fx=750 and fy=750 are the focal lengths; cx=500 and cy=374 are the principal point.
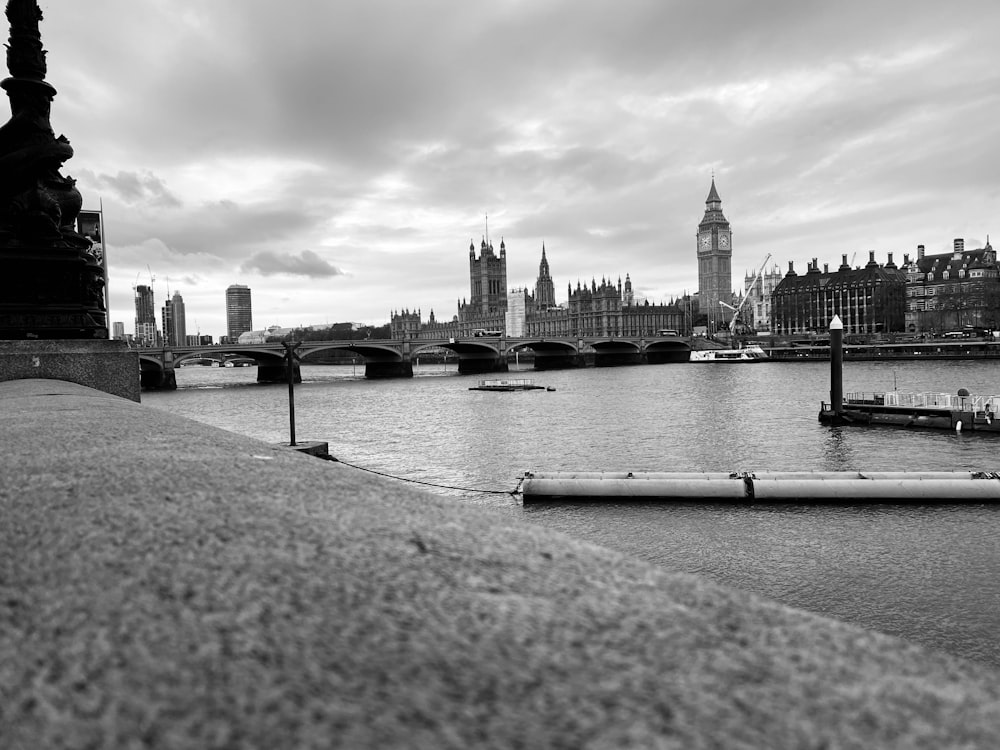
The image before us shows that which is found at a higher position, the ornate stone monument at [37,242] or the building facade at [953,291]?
the building facade at [953,291]

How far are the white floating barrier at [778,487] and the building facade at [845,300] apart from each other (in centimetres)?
11822

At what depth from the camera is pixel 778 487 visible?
16531mm

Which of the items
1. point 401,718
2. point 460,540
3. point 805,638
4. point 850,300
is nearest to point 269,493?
point 460,540

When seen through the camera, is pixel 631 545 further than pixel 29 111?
Yes

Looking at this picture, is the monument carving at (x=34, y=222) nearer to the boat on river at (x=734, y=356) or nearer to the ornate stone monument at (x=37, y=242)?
the ornate stone monument at (x=37, y=242)

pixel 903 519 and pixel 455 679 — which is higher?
pixel 455 679

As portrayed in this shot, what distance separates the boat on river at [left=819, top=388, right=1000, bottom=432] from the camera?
29.3 metres

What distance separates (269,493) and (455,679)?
1.39 meters

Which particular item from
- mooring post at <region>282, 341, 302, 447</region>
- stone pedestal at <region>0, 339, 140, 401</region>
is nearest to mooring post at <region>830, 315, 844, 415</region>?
mooring post at <region>282, 341, 302, 447</region>

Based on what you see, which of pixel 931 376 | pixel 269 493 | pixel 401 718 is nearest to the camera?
pixel 401 718

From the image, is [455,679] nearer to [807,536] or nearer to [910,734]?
[910,734]

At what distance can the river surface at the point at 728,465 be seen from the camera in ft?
34.9

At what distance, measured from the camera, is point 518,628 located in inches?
57.3

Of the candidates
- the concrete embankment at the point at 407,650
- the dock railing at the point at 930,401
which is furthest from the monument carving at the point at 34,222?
the dock railing at the point at 930,401
